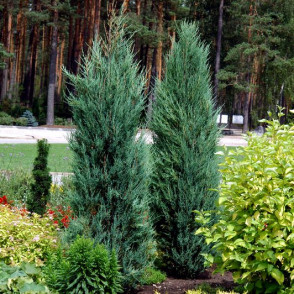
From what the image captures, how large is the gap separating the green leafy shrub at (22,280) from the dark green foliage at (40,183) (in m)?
1.88

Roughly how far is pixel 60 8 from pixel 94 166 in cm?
2530

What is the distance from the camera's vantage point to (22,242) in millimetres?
4719

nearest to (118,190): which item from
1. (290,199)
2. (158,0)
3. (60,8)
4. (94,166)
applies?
(94,166)

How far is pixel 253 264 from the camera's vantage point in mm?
3781

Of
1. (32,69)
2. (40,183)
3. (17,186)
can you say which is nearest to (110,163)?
(40,183)

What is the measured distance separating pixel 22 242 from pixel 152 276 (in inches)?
57.0

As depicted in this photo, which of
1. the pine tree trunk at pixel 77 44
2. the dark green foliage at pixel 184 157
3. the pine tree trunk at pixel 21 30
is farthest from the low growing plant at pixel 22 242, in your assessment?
the pine tree trunk at pixel 21 30

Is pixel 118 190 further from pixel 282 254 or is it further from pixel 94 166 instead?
pixel 282 254

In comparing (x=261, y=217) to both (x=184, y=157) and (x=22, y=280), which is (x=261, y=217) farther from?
(x=22, y=280)

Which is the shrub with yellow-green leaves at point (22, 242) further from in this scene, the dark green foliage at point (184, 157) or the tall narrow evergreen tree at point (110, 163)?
the dark green foliage at point (184, 157)

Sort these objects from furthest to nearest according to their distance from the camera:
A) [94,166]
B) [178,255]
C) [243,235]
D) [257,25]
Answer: [257,25]
[178,255]
[94,166]
[243,235]

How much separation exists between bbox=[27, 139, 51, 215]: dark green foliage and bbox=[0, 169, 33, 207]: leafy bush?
4.47 ft

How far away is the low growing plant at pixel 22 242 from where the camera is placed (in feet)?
15.0

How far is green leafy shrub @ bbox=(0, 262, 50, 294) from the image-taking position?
3646 millimetres
